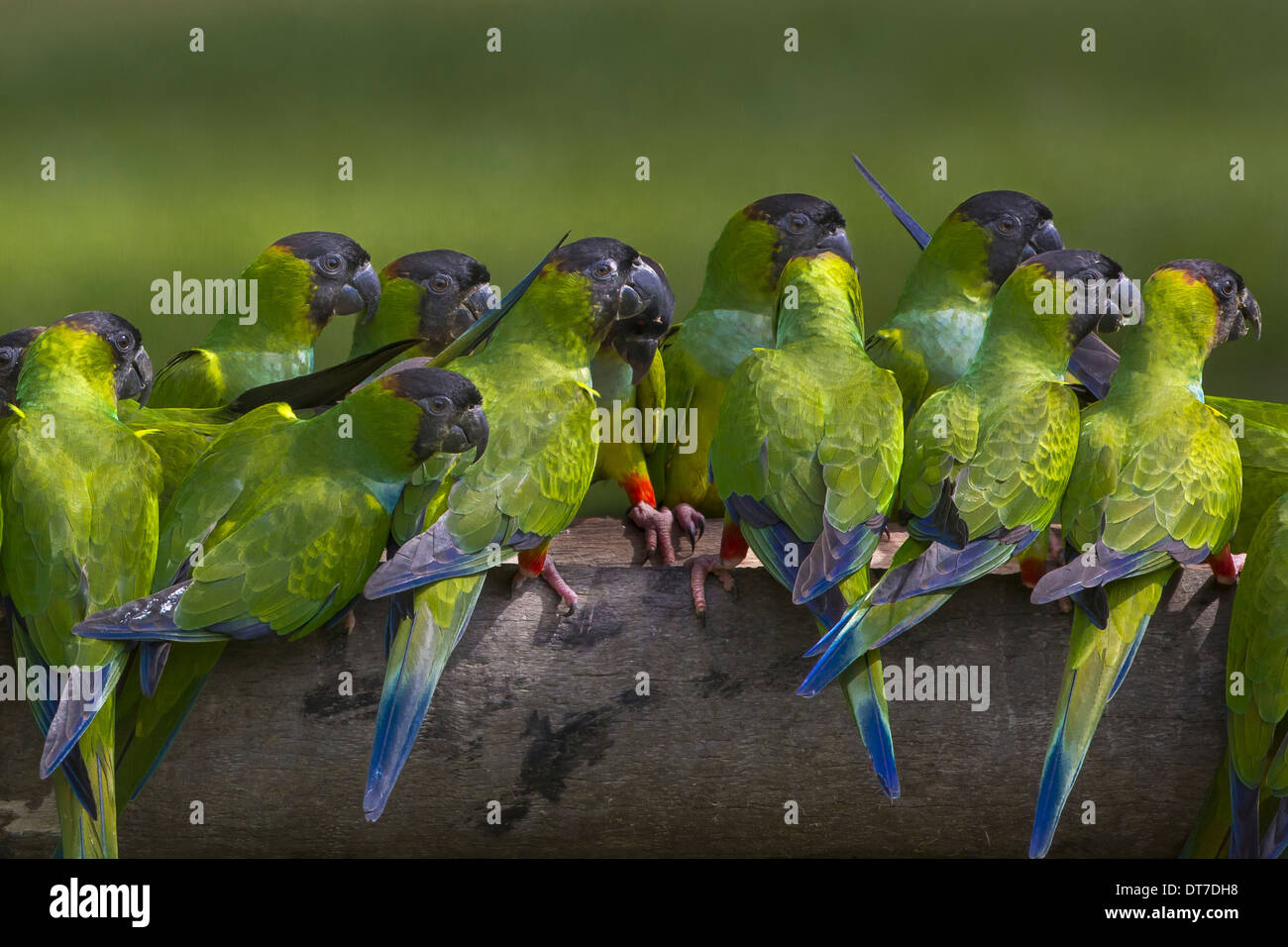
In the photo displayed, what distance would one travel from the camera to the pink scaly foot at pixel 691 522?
1.38 m

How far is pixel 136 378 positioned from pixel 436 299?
373 millimetres

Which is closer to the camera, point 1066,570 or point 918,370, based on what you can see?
point 1066,570

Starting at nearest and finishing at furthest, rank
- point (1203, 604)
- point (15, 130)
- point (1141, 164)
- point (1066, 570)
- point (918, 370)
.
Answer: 1. point (1066, 570)
2. point (1203, 604)
3. point (918, 370)
4. point (15, 130)
5. point (1141, 164)

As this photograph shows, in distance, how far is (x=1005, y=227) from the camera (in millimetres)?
1382

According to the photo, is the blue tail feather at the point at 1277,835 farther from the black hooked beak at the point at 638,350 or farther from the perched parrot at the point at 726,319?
the black hooked beak at the point at 638,350

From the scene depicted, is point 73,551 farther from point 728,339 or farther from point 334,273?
point 728,339

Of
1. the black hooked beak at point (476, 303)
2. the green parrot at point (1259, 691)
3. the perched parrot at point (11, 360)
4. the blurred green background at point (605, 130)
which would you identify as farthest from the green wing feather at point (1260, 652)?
the blurred green background at point (605, 130)

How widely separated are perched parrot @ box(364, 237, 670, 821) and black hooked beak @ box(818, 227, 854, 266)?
0.67ft

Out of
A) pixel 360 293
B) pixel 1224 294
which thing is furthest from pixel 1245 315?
pixel 360 293

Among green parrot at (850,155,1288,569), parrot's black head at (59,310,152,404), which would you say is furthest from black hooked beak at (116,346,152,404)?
green parrot at (850,155,1288,569)

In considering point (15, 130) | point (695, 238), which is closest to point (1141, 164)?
point (695, 238)

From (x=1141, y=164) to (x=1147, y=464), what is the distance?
8.47 ft

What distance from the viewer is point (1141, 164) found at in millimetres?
3395

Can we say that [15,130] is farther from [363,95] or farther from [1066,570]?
[1066,570]
